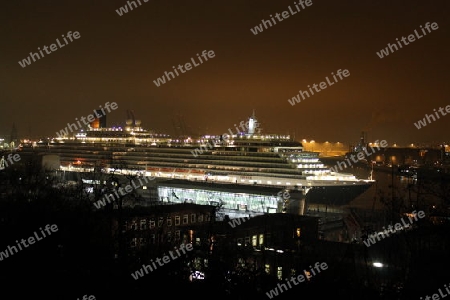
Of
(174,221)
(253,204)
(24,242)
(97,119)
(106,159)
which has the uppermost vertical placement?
(97,119)

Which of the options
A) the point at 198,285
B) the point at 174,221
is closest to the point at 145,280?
the point at 198,285

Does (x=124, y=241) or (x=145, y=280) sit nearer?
(x=145, y=280)

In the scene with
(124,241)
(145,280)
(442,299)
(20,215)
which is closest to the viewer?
(442,299)

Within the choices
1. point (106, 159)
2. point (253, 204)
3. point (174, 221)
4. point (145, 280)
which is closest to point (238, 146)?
point (253, 204)

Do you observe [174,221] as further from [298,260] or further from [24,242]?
[24,242]

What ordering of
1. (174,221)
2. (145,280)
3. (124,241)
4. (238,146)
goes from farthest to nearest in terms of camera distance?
(238,146), (174,221), (124,241), (145,280)

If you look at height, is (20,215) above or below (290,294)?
above
